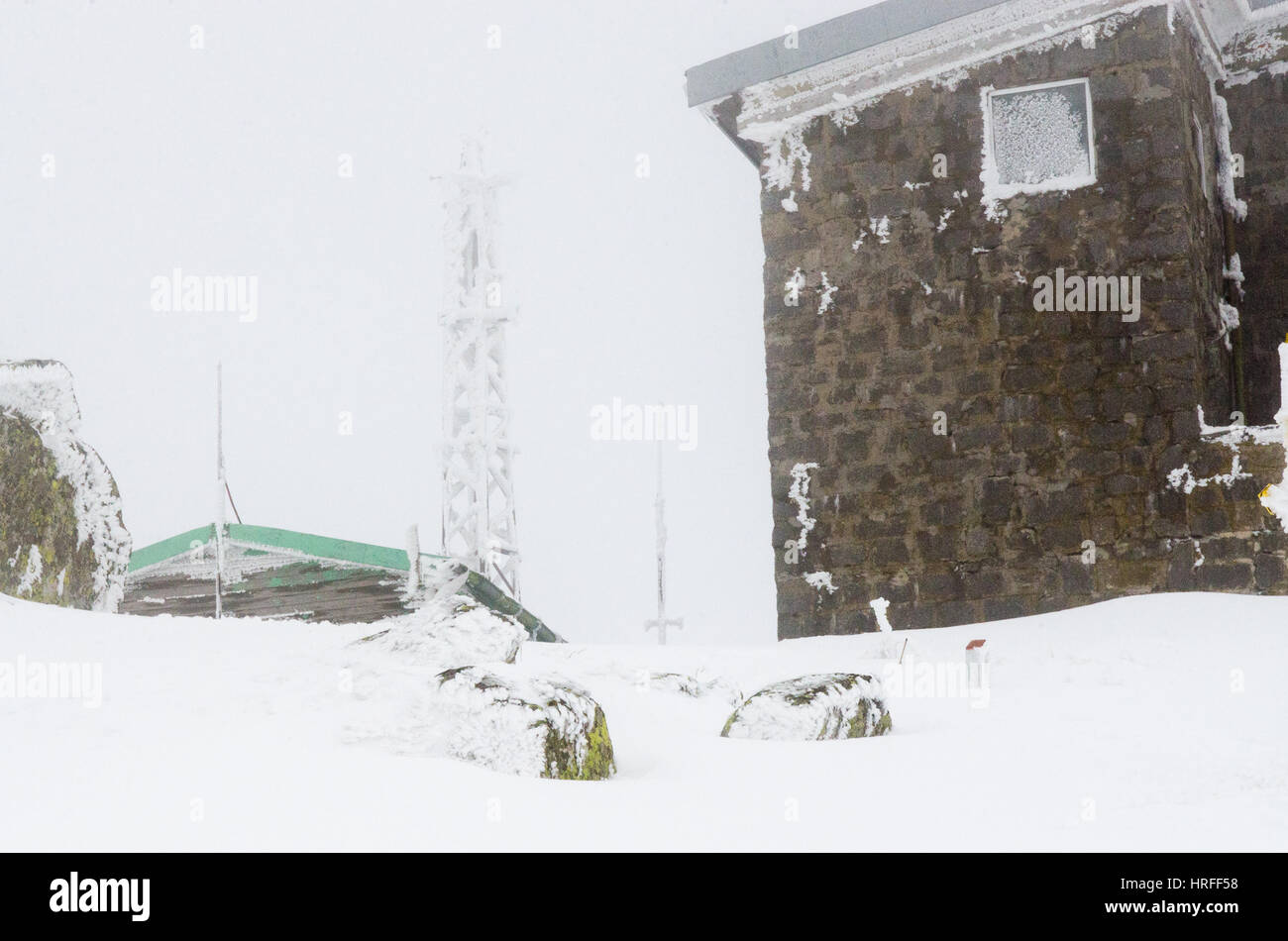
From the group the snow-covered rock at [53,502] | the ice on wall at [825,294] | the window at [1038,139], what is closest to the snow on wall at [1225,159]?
the window at [1038,139]

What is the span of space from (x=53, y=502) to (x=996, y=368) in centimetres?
738

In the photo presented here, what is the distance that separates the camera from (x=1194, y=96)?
10094 millimetres

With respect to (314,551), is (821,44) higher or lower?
higher

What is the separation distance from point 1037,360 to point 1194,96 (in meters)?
2.59

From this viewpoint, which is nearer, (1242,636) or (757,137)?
(1242,636)

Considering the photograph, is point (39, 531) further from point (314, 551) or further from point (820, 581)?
point (820, 581)

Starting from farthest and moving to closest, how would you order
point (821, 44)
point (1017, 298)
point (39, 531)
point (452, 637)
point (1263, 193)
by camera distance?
1. point (1263, 193)
2. point (821, 44)
3. point (1017, 298)
4. point (39, 531)
5. point (452, 637)

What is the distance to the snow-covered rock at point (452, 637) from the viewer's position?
6191 millimetres

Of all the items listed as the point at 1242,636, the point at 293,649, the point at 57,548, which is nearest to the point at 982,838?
the point at 293,649

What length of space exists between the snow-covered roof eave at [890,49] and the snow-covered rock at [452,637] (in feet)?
19.9

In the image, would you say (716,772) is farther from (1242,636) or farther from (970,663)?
(1242,636)

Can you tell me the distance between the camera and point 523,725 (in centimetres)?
468

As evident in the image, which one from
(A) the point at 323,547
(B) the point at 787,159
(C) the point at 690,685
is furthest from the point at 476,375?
(C) the point at 690,685

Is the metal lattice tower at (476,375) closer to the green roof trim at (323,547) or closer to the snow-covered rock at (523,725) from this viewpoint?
the green roof trim at (323,547)
